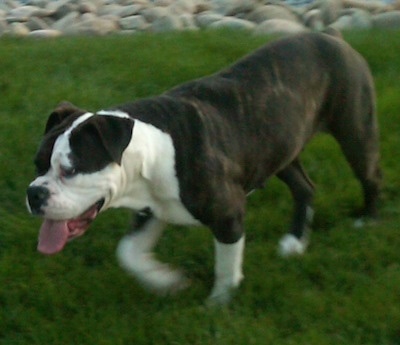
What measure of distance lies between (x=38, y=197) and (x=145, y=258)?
2.78 ft

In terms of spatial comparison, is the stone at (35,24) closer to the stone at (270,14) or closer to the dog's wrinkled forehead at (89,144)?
the stone at (270,14)

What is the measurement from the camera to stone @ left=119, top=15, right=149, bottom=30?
1075 cm

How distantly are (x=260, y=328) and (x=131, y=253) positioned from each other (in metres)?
0.74

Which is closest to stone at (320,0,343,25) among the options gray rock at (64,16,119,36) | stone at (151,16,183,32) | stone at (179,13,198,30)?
stone at (179,13,198,30)

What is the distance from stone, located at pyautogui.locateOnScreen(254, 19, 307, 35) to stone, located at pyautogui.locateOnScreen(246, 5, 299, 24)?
22.7 inches

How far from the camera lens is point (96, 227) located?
18.0ft

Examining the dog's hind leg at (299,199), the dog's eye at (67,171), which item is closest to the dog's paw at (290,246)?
the dog's hind leg at (299,199)

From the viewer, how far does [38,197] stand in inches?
160

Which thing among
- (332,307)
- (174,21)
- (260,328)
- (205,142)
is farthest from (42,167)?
(174,21)

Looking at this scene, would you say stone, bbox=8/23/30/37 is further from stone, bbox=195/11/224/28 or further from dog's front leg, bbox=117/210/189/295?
dog's front leg, bbox=117/210/189/295

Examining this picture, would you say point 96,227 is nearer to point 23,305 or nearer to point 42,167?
point 23,305

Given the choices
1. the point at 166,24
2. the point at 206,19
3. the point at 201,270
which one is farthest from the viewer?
the point at 206,19

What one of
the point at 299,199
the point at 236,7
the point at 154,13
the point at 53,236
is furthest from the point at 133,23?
the point at 53,236

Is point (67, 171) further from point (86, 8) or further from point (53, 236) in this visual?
point (86, 8)
